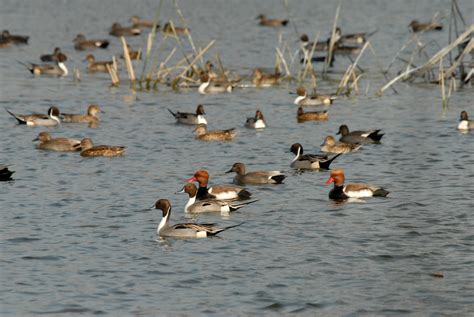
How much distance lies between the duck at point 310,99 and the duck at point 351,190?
37.5 ft

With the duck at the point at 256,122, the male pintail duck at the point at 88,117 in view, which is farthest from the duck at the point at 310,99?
the male pintail duck at the point at 88,117

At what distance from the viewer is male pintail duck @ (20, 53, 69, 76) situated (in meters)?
39.2

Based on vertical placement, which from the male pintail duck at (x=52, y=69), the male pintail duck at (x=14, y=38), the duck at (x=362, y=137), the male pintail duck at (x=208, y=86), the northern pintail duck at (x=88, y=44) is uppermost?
the male pintail duck at (x=14, y=38)

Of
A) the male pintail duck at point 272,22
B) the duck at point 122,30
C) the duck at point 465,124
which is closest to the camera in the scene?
the duck at point 465,124

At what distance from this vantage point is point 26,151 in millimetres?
25906

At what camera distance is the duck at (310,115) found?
29.9 meters

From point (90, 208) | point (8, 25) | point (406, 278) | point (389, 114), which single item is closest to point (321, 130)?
point (389, 114)

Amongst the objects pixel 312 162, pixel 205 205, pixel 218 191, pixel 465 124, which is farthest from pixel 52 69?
pixel 205 205

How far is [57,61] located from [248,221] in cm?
2304

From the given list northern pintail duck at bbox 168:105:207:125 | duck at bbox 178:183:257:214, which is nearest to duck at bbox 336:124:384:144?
northern pintail duck at bbox 168:105:207:125

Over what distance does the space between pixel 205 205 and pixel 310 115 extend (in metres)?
11.1

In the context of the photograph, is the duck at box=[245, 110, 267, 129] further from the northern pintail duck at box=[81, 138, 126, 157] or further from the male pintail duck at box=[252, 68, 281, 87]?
the male pintail duck at box=[252, 68, 281, 87]

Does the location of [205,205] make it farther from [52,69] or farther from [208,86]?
[52,69]

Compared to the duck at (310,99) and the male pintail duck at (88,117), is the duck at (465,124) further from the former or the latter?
the male pintail duck at (88,117)
